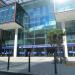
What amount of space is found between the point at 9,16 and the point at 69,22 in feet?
52.9

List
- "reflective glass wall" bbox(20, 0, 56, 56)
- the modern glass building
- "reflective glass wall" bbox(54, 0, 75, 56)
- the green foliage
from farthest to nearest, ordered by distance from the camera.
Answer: "reflective glass wall" bbox(20, 0, 56, 56) → the modern glass building → "reflective glass wall" bbox(54, 0, 75, 56) → the green foliage

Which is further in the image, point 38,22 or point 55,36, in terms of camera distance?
point 38,22

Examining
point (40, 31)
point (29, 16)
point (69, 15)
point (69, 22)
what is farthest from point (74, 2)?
point (29, 16)

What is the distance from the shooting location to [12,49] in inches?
1860

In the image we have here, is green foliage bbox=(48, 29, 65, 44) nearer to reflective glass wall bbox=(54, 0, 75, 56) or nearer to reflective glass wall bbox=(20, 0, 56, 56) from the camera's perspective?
reflective glass wall bbox=(54, 0, 75, 56)

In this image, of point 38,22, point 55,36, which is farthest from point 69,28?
point 55,36

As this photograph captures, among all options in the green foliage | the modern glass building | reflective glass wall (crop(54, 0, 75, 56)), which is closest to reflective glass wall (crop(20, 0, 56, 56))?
the modern glass building

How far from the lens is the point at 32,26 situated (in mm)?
46062

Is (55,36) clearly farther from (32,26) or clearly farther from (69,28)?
(32,26)

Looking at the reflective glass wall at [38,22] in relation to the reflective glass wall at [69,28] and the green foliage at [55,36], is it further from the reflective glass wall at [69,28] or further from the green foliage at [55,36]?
the green foliage at [55,36]

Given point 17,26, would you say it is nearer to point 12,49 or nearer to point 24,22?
point 24,22

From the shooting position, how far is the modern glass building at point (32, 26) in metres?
40.3

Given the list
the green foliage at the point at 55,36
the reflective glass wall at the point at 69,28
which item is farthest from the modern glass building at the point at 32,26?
the green foliage at the point at 55,36

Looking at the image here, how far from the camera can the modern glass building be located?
40.3 meters
